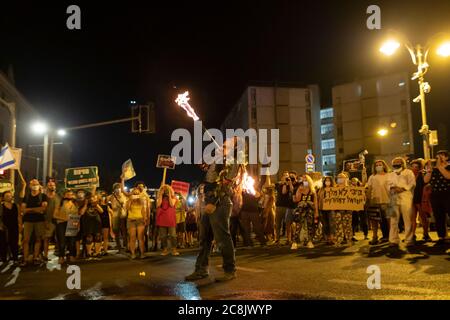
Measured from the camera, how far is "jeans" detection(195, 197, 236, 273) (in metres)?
6.54

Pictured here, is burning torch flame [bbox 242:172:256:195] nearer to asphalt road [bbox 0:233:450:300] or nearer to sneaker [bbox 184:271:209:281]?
asphalt road [bbox 0:233:450:300]

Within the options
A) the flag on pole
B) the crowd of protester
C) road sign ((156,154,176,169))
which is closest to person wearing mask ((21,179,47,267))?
the crowd of protester

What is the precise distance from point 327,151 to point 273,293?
271 feet

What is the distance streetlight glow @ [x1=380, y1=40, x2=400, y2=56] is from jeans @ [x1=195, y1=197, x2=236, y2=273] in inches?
371

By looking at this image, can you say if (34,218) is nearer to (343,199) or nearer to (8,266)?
(8,266)

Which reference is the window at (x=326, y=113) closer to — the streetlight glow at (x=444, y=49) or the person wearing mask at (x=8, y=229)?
the streetlight glow at (x=444, y=49)

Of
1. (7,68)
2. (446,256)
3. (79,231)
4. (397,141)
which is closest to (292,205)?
(446,256)

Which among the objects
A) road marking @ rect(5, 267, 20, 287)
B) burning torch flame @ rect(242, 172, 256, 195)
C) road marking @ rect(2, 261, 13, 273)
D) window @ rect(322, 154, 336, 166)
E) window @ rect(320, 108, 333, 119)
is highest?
window @ rect(320, 108, 333, 119)

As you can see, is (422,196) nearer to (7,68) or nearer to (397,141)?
(7,68)

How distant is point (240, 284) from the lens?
599 centimetres

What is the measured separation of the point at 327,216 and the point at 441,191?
288 cm

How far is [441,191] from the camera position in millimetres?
9273

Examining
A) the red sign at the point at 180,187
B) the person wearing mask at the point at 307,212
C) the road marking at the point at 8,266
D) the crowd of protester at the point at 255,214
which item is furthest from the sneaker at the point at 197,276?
the red sign at the point at 180,187

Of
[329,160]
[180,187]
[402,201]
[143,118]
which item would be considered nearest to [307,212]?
[402,201]
